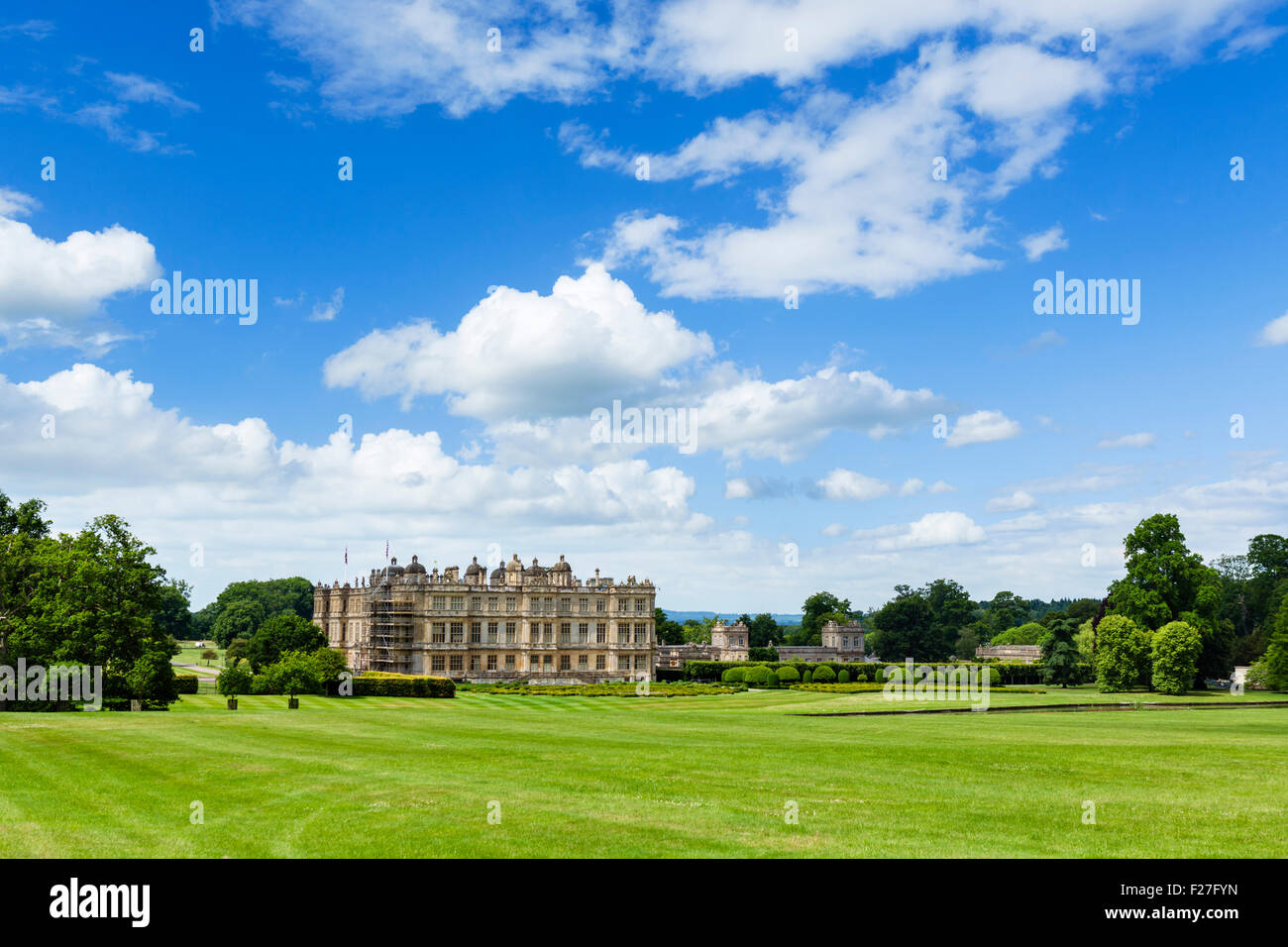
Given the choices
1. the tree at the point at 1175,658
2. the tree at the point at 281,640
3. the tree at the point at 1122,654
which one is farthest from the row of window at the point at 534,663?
the tree at the point at 1175,658

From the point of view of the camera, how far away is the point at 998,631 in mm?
191875

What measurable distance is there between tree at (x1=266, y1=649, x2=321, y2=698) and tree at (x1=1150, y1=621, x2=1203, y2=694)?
216ft

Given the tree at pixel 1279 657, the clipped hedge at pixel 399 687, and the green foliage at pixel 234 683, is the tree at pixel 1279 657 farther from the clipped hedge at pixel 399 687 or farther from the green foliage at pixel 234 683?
the green foliage at pixel 234 683

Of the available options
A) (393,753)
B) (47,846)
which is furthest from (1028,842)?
(393,753)

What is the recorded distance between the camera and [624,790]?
845 inches

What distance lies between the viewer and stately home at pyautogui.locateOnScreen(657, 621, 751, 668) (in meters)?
139


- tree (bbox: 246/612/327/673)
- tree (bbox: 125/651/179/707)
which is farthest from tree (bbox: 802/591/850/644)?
tree (bbox: 125/651/179/707)

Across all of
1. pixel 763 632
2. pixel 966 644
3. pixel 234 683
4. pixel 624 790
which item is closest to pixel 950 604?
pixel 966 644

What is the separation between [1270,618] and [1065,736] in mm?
86991

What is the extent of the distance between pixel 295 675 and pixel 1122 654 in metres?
65.8

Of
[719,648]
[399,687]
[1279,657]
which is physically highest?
[1279,657]

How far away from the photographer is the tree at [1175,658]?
259 ft

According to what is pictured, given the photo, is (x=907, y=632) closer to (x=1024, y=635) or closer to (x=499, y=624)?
(x=1024, y=635)

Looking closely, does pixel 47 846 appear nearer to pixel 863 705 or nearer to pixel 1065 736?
pixel 1065 736
